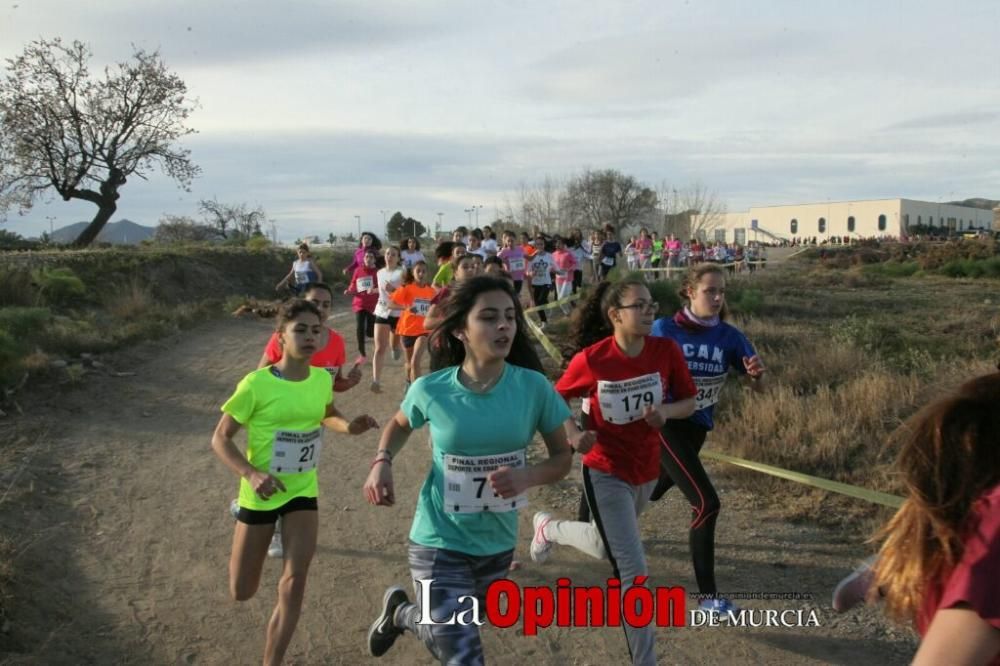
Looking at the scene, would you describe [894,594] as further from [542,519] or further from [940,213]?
[940,213]

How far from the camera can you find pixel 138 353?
13289 millimetres

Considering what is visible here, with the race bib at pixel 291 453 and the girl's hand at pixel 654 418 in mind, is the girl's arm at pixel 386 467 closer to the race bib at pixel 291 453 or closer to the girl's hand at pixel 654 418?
the race bib at pixel 291 453

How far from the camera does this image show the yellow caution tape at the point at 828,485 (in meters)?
5.47

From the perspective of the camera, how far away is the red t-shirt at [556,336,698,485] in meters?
4.48

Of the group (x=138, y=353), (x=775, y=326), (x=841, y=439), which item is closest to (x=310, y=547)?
(x=841, y=439)

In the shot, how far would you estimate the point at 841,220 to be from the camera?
102 m

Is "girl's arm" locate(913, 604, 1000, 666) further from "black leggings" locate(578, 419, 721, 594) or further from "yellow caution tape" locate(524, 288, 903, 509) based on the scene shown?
"yellow caution tape" locate(524, 288, 903, 509)

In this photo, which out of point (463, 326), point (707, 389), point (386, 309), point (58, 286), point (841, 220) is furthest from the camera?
point (841, 220)

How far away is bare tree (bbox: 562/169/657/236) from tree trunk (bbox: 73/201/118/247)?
36937mm

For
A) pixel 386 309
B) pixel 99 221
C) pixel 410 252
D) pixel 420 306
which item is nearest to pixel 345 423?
pixel 420 306

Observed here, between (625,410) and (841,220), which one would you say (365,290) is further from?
(841,220)

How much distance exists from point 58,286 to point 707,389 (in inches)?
608

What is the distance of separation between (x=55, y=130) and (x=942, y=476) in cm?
3135

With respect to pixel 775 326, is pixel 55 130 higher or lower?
higher
